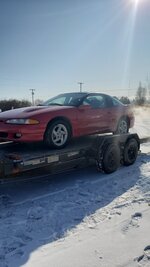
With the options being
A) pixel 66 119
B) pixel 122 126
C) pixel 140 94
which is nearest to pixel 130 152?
pixel 122 126

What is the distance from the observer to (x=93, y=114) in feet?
23.3

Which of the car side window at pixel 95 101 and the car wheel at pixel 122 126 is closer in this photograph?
the car side window at pixel 95 101

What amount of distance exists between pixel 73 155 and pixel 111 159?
3.84ft

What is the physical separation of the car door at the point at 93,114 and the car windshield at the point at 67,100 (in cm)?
16

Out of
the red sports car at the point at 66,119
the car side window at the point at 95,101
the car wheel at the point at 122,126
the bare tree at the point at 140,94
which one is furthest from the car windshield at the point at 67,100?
the bare tree at the point at 140,94

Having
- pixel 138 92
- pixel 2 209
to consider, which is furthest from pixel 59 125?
pixel 138 92

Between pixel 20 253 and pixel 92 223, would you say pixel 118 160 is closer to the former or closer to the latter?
pixel 92 223

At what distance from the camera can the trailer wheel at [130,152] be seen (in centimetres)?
766

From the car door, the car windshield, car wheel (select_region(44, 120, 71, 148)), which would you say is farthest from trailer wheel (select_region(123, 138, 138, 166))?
car wheel (select_region(44, 120, 71, 148))

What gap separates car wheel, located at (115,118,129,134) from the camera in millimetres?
8091

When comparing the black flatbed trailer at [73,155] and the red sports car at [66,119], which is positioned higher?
the red sports car at [66,119]

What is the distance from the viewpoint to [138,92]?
69.1m

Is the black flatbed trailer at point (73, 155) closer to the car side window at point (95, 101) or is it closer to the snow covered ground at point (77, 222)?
the snow covered ground at point (77, 222)

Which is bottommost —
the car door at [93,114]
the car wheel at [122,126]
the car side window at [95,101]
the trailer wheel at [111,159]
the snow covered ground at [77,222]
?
the snow covered ground at [77,222]
